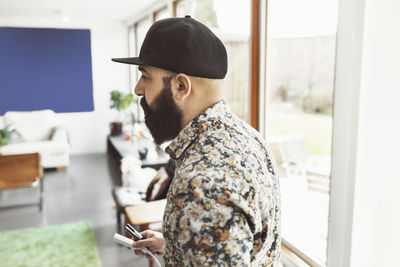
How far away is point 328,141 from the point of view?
6.54ft

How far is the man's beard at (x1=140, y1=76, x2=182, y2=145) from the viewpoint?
35.2 inches

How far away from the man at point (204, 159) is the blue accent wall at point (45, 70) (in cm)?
56

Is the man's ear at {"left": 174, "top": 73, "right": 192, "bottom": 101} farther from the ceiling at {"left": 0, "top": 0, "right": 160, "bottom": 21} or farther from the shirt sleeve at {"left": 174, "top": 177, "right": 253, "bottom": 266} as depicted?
the ceiling at {"left": 0, "top": 0, "right": 160, "bottom": 21}

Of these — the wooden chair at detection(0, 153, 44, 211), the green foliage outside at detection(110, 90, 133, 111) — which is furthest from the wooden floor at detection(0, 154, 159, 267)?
the green foliage outside at detection(110, 90, 133, 111)

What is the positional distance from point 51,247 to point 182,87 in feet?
9.44

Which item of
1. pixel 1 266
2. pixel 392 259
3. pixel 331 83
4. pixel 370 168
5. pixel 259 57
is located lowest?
pixel 1 266

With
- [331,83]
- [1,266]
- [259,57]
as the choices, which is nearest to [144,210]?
[1,266]

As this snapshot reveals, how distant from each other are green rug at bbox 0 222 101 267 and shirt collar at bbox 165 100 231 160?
95.8 inches

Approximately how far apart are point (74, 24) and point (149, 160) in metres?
3.06

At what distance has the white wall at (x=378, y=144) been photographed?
1.49 m

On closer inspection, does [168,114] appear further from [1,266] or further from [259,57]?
[1,266]

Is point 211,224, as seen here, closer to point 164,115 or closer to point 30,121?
point 164,115

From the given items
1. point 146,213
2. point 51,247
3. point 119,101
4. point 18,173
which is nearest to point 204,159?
point 119,101

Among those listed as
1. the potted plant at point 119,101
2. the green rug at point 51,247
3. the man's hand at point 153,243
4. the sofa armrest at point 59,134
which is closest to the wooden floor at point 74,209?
the green rug at point 51,247
